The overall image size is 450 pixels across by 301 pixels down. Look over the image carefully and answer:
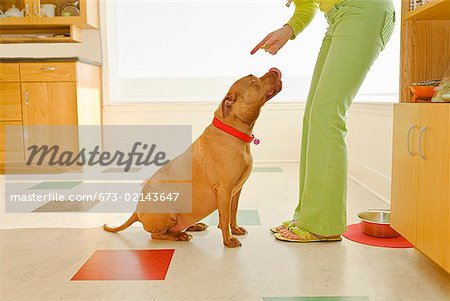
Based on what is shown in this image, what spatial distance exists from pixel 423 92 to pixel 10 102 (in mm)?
3125

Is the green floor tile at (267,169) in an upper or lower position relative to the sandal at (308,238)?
upper

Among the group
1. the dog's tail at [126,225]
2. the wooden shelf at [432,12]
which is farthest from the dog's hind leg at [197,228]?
the wooden shelf at [432,12]

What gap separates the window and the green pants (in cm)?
240

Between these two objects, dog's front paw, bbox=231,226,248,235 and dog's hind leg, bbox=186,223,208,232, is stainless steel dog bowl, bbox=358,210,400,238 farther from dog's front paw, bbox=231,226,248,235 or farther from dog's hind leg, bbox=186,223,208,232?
dog's hind leg, bbox=186,223,208,232

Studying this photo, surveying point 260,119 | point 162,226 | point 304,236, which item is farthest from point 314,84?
point 260,119

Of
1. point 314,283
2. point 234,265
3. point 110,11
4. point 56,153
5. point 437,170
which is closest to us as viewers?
point 437,170

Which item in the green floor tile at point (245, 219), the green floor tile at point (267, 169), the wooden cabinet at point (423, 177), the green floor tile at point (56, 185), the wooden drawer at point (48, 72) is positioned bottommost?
the green floor tile at point (245, 219)

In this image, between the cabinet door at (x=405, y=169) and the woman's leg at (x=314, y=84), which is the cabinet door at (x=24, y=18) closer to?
the woman's leg at (x=314, y=84)

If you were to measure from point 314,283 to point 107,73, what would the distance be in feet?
10.7

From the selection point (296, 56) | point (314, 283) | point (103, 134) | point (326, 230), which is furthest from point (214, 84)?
point (314, 283)

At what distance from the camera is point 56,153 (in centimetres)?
402

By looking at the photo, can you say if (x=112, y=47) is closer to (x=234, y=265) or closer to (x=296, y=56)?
(x=296, y=56)

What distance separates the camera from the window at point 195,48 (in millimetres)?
4445

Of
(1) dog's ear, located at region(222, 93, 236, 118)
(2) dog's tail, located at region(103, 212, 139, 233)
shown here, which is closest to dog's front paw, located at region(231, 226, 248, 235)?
(2) dog's tail, located at region(103, 212, 139, 233)
